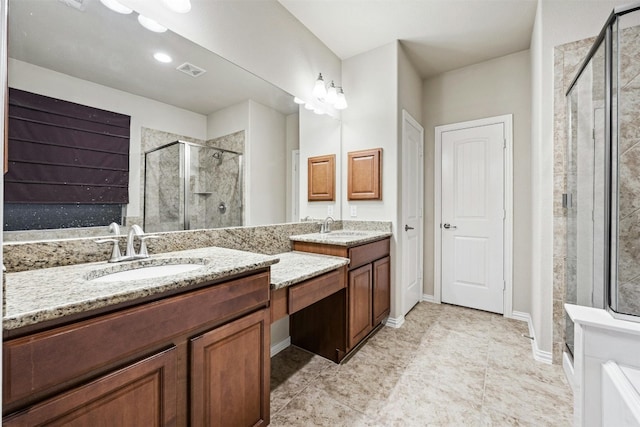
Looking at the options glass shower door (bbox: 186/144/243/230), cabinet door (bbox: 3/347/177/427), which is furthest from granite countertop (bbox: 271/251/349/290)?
cabinet door (bbox: 3/347/177/427)

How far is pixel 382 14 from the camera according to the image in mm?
2264

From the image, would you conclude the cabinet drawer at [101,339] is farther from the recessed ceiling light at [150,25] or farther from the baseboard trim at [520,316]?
the baseboard trim at [520,316]

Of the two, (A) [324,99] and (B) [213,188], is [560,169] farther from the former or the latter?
(B) [213,188]

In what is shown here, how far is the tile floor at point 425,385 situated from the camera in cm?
150

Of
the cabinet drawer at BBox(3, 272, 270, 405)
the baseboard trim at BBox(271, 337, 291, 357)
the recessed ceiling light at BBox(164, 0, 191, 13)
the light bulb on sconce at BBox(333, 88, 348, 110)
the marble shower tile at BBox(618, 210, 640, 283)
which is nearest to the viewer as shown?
the cabinet drawer at BBox(3, 272, 270, 405)

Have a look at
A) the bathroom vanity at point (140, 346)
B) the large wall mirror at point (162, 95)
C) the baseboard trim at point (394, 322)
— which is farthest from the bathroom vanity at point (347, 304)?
the bathroom vanity at point (140, 346)

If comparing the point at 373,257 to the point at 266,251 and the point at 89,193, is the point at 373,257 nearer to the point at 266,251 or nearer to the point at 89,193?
the point at 266,251

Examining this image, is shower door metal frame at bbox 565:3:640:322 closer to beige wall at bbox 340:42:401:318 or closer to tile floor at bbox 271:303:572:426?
tile floor at bbox 271:303:572:426

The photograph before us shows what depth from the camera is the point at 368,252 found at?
225 cm

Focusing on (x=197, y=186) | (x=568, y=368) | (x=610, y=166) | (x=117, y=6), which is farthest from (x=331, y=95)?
(x=568, y=368)

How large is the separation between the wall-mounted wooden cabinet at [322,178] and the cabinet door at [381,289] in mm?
808

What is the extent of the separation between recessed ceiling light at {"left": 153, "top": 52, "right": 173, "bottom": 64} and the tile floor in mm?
2007

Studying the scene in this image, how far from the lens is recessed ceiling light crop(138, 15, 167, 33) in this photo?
1375mm

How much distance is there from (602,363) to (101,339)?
1623mm
